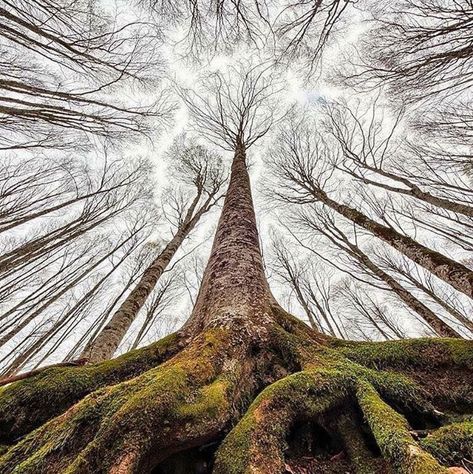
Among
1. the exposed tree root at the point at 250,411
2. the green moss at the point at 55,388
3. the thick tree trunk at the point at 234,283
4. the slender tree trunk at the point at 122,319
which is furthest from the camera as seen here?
the slender tree trunk at the point at 122,319

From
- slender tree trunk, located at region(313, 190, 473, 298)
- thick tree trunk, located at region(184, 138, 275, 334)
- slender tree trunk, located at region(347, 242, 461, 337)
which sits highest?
slender tree trunk, located at region(347, 242, 461, 337)

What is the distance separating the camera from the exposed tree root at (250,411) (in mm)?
1349

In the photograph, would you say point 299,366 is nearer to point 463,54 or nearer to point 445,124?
point 463,54

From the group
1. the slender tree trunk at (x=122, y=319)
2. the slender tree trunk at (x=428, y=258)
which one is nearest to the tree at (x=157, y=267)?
the slender tree trunk at (x=122, y=319)

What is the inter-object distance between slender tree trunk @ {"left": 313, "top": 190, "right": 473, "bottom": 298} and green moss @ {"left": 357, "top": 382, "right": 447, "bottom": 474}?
7.88ft

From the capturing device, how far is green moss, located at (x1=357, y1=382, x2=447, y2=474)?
1.22 metres

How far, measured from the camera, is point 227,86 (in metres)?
8.70

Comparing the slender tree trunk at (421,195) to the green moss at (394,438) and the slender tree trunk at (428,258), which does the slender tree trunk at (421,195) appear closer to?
the slender tree trunk at (428,258)

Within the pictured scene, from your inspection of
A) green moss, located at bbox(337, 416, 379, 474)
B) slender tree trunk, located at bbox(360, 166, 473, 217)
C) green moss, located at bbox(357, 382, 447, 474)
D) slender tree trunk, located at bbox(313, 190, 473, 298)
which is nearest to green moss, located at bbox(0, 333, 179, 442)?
green moss, located at bbox(337, 416, 379, 474)

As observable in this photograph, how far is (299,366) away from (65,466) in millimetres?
1487

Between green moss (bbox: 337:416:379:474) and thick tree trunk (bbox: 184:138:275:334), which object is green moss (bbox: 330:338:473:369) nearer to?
green moss (bbox: 337:416:379:474)

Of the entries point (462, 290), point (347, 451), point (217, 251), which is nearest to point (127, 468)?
point (347, 451)

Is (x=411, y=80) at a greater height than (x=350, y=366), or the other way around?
(x=411, y=80)

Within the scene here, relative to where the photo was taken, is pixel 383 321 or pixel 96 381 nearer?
pixel 96 381
